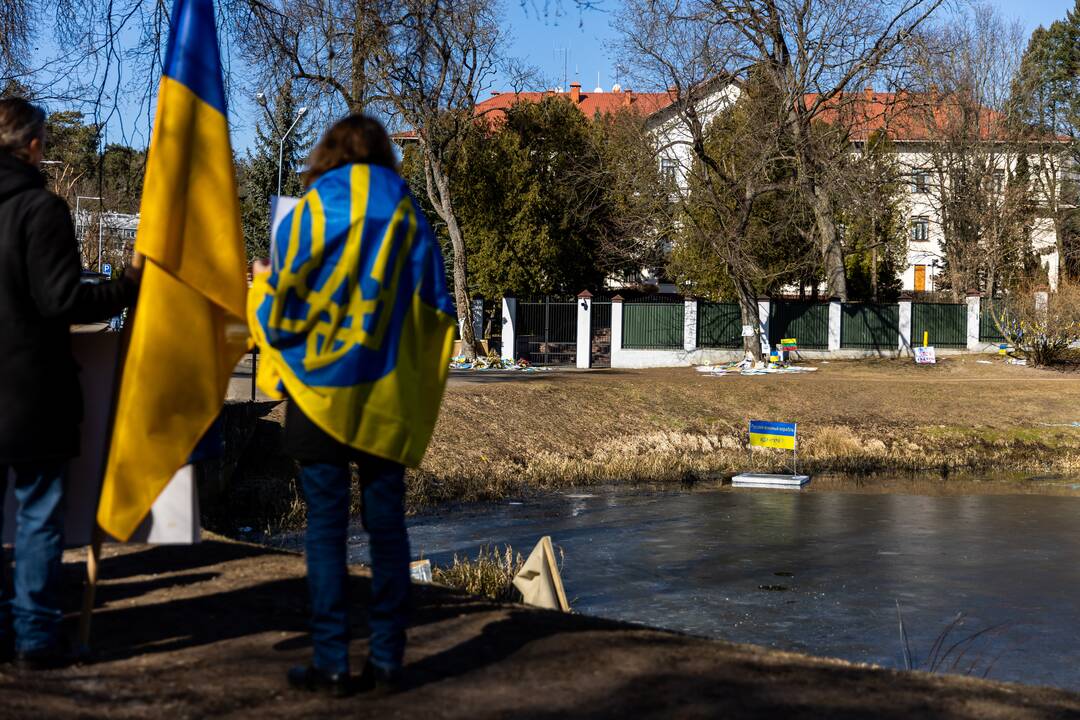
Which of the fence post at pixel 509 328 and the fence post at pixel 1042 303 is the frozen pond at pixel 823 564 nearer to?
the fence post at pixel 1042 303

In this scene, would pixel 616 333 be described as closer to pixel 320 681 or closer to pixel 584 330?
pixel 584 330

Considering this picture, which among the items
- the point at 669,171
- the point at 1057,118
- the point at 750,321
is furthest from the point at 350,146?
the point at 1057,118

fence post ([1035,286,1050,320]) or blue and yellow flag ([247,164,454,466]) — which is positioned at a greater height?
fence post ([1035,286,1050,320])

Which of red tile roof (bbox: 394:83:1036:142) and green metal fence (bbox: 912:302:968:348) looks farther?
green metal fence (bbox: 912:302:968:348)

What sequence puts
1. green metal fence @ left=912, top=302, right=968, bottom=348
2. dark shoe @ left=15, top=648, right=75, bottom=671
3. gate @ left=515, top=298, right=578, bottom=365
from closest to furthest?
dark shoe @ left=15, top=648, right=75, bottom=671
green metal fence @ left=912, top=302, right=968, bottom=348
gate @ left=515, top=298, right=578, bottom=365

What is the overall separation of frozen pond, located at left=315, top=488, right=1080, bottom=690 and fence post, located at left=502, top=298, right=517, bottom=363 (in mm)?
17300

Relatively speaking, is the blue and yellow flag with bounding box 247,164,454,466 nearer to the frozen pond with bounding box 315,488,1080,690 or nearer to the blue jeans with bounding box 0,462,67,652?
the blue jeans with bounding box 0,462,67,652

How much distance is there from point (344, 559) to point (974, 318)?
37642mm

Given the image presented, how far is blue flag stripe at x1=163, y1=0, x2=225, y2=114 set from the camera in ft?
16.4

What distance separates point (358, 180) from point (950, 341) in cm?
3754

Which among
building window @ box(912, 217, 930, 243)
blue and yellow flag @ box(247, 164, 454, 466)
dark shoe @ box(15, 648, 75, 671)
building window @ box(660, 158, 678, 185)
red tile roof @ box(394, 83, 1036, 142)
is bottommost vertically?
dark shoe @ box(15, 648, 75, 671)

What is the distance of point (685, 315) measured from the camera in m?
37.5

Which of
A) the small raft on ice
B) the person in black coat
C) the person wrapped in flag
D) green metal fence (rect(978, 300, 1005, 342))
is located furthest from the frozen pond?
green metal fence (rect(978, 300, 1005, 342))

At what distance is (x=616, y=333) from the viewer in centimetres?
3738
